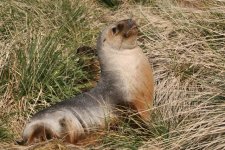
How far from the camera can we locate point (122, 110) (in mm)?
4520

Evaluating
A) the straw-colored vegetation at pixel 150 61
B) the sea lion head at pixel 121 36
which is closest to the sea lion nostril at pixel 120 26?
the sea lion head at pixel 121 36

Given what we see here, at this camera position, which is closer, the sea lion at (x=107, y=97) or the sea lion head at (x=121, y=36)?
the sea lion at (x=107, y=97)

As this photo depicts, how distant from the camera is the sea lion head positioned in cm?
486

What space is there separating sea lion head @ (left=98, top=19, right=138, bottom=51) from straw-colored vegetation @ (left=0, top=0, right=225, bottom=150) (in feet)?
1.62

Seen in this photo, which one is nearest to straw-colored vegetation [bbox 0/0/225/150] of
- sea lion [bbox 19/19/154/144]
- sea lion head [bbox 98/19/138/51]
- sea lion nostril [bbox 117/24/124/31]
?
sea lion [bbox 19/19/154/144]

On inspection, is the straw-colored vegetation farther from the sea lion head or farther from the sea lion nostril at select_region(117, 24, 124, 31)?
the sea lion nostril at select_region(117, 24, 124, 31)

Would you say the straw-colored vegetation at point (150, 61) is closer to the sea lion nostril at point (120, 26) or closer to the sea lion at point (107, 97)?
the sea lion at point (107, 97)

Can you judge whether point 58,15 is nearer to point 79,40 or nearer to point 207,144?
point 79,40

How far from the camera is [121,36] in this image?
16.0 ft

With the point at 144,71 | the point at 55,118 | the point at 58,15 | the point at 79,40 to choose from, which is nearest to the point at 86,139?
the point at 55,118

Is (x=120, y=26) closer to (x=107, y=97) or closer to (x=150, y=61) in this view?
(x=107, y=97)

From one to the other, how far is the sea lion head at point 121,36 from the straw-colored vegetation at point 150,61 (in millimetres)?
495

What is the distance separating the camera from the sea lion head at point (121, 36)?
Result: 4863 mm

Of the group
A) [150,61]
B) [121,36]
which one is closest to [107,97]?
[121,36]
